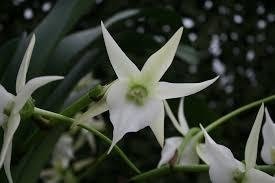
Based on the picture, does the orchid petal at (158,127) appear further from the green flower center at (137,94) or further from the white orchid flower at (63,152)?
the white orchid flower at (63,152)

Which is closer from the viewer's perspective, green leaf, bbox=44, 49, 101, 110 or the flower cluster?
the flower cluster

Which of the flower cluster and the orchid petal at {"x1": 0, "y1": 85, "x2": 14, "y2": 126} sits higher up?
the orchid petal at {"x1": 0, "y1": 85, "x2": 14, "y2": 126}

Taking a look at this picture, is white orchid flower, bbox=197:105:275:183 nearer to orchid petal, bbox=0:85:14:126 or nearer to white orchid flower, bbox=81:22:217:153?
white orchid flower, bbox=81:22:217:153

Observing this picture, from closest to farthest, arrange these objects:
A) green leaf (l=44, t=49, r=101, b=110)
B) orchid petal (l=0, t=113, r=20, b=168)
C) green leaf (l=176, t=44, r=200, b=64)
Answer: orchid petal (l=0, t=113, r=20, b=168), green leaf (l=44, t=49, r=101, b=110), green leaf (l=176, t=44, r=200, b=64)

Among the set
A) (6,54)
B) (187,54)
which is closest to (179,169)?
(6,54)

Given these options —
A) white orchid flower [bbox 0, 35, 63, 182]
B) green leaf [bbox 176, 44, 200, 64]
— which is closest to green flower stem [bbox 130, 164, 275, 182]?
white orchid flower [bbox 0, 35, 63, 182]

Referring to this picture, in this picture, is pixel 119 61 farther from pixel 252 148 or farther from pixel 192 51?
pixel 192 51

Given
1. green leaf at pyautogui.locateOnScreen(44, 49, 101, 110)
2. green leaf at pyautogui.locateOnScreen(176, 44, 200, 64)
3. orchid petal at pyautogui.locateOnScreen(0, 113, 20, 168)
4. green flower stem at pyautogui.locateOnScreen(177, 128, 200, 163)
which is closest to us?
orchid petal at pyautogui.locateOnScreen(0, 113, 20, 168)

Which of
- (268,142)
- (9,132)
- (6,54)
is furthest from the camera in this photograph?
(6,54)
